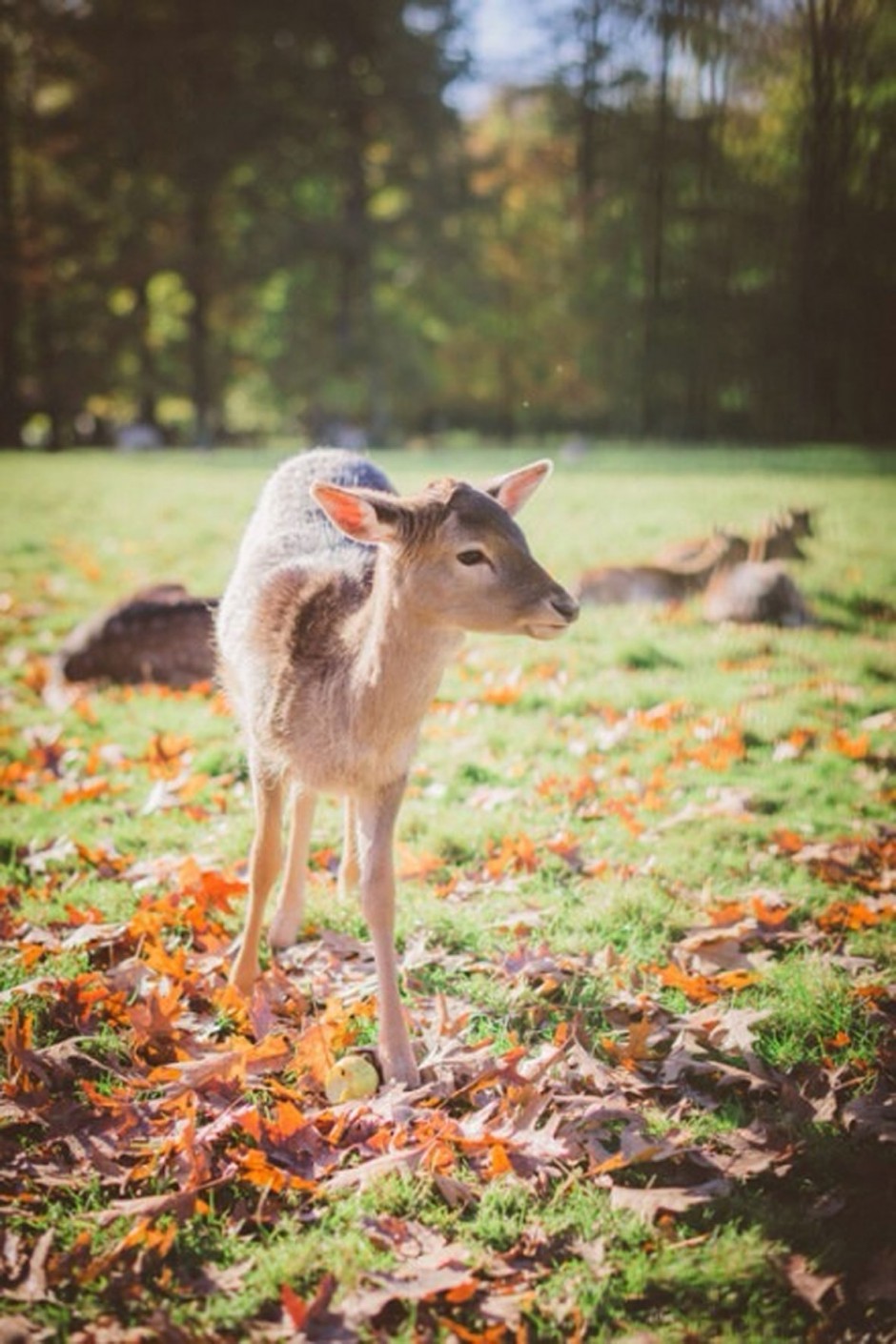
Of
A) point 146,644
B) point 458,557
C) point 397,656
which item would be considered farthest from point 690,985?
point 146,644

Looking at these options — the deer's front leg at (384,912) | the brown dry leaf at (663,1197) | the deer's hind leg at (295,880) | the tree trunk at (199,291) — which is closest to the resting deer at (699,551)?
the deer's hind leg at (295,880)

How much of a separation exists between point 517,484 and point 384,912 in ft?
4.96

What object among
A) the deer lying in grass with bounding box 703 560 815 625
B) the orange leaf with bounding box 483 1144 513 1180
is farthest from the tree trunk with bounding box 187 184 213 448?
the orange leaf with bounding box 483 1144 513 1180

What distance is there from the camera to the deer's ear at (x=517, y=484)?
131 inches

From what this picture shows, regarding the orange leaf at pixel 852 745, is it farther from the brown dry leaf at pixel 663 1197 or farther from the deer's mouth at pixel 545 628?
the brown dry leaf at pixel 663 1197

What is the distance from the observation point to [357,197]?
1126 inches

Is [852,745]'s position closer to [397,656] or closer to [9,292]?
[397,656]

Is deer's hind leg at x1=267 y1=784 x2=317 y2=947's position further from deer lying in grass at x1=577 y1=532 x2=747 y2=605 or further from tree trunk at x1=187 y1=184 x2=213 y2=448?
tree trunk at x1=187 y1=184 x2=213 y2=448

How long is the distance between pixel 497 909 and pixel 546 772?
1431mm

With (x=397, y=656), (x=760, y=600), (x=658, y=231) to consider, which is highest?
(x=658, y=231)

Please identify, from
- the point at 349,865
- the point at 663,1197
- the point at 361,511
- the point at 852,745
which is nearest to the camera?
the point at 663,1197

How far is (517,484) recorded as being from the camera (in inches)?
132

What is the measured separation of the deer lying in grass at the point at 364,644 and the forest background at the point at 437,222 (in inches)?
41.5

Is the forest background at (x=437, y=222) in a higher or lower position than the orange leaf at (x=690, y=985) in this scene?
higher
